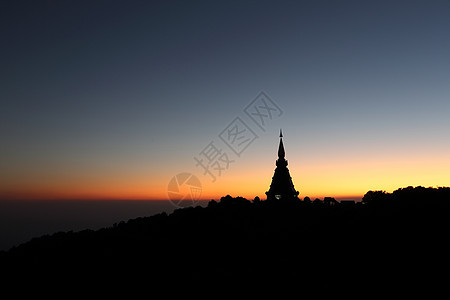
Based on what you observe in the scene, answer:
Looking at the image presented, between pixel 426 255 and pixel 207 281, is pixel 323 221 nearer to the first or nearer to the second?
pixel 426 255

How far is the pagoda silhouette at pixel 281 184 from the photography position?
53.3m

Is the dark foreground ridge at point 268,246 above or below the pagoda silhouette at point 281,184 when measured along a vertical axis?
below

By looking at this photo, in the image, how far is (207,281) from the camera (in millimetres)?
20438

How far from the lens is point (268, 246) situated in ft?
83.5

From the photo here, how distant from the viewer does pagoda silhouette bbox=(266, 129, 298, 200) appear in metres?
53.3

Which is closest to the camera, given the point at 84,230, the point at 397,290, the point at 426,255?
the point at 397,290

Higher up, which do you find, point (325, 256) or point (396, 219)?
point (396, 219)

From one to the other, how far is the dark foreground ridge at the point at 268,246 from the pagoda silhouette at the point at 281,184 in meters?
14.6

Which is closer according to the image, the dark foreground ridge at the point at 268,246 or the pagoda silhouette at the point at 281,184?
the dark foreground ridge at the point at 268,246

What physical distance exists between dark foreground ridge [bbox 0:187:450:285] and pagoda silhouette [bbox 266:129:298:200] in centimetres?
1460

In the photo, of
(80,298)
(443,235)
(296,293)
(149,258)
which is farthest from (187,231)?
(443,235)

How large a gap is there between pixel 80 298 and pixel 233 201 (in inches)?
896

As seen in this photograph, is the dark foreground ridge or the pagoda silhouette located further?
the pagoda silhouette

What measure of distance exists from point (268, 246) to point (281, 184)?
96.6 ft
